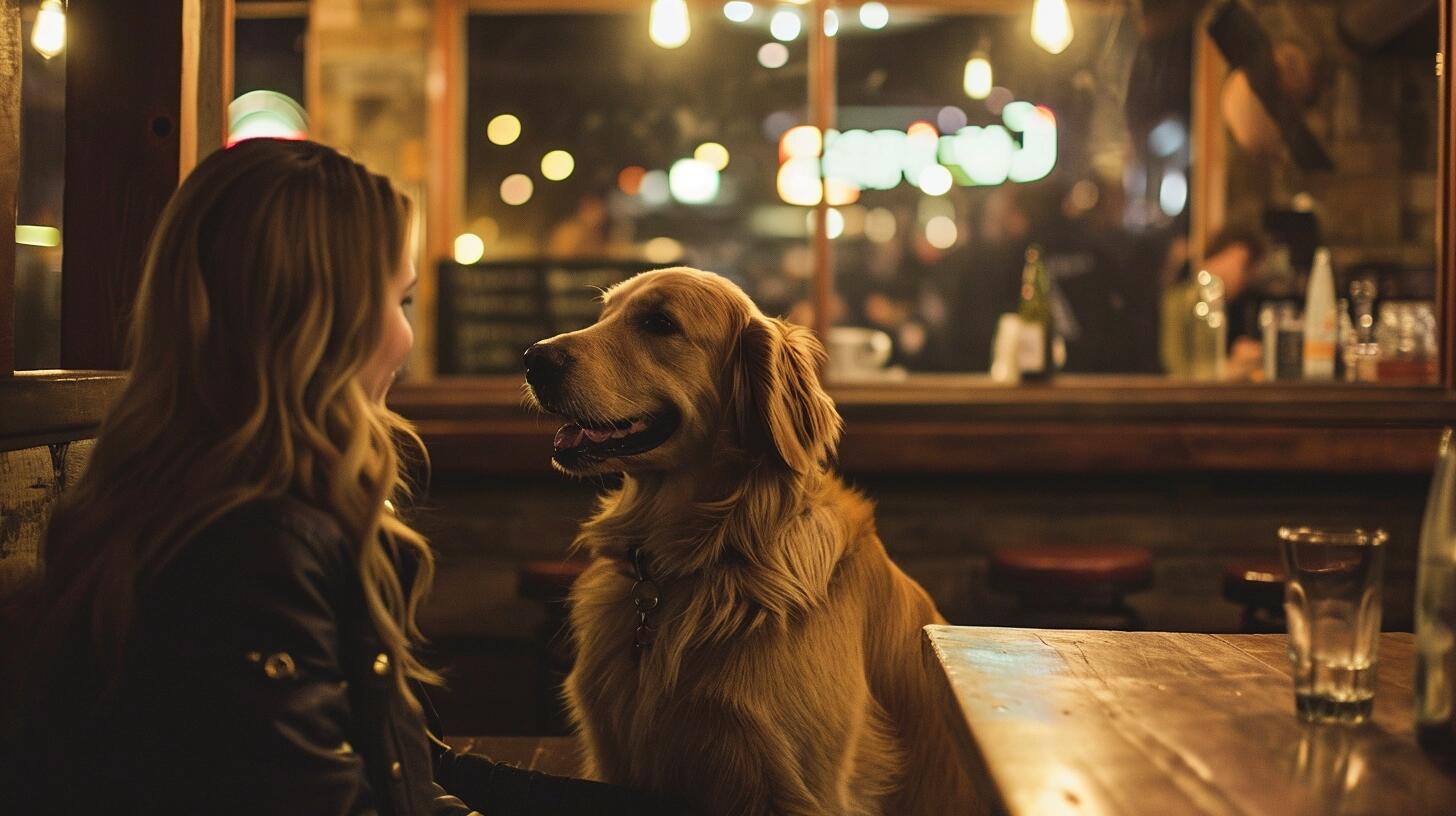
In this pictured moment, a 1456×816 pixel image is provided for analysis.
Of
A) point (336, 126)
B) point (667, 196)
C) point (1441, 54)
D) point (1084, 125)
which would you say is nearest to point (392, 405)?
point (1441, 54)

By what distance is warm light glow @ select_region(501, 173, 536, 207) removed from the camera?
294 inches

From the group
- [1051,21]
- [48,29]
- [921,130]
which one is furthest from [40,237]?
[921,130]

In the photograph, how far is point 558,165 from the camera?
25.1 ft

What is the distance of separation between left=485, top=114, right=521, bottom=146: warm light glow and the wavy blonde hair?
20.6 feet

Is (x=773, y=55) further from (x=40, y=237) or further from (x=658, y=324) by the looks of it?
(x=658, y=324)

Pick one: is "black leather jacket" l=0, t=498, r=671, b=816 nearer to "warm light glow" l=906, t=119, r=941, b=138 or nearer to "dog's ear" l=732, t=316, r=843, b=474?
"dog's ear" l=732, t=316, r=843, b=474

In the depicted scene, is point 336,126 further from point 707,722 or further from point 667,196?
point 707,722

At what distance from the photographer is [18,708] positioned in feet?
3.88

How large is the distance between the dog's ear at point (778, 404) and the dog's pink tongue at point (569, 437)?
283mm

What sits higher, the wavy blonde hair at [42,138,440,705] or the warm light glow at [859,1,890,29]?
the warm light glow at [859,1,890,29]

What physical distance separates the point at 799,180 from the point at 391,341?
4885mm

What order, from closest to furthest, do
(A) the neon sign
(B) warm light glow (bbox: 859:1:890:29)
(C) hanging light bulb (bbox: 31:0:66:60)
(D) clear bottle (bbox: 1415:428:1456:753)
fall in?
(D) clear bottle (bbox: 1415:428:1456:753), (C) hanging light bulb (bbox: 31:0:66:60), (B) warm light glow (bbox: 859:1:890:29), (A) the neon sign

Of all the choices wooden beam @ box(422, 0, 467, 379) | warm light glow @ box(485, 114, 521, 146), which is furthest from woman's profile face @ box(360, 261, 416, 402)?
warm light glow @ box(485, 114, 521, 146)

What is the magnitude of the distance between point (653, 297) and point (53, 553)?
1.18 meters
